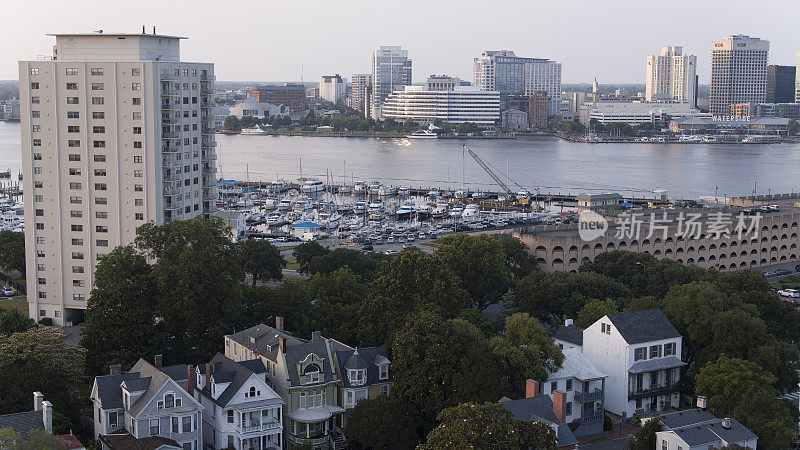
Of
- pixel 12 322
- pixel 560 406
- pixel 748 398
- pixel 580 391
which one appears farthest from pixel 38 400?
pixel 748 398

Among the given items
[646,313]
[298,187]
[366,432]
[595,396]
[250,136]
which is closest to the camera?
[366,432]

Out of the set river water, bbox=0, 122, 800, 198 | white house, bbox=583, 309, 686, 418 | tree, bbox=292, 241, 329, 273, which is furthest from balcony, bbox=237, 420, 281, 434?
river water, bbox=0, 122, 800, 198

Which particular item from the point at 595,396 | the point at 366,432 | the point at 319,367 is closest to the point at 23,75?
the point at 319,367

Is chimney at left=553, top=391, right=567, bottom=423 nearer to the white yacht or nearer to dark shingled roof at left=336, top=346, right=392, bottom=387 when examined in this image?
dark shingled roof at left=336, top=346, right=392, bottom=387

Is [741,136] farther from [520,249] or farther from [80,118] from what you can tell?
[80,118]

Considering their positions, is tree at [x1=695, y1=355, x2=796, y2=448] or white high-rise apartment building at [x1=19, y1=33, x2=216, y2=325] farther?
white high-rise apartment building at [x1=19, y1=33, x2=216, y2=325]

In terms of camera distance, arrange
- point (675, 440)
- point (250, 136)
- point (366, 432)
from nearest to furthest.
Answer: point (675, 440), point (366, 432), point (250, 136)

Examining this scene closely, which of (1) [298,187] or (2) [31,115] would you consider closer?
(2) [31,115]
